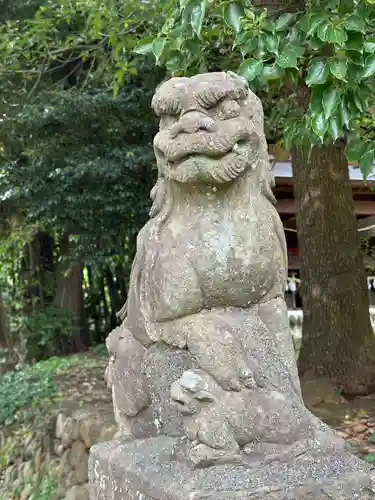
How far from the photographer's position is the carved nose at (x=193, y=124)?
6.29 ft

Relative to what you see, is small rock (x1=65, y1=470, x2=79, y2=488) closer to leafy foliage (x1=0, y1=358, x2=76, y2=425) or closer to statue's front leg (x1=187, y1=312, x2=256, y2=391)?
leafy foliage (x1=0, y1=358, x2=76, y2=425)

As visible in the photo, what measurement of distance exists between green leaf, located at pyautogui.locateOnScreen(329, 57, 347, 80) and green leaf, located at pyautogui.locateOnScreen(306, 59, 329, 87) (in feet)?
0.12

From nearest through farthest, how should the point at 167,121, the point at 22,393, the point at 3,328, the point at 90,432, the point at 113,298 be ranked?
the point at 167,121
the point at 90,432
the point at 22,393
the point at 3,328
the point at 113,298

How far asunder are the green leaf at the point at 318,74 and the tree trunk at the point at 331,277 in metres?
2.54

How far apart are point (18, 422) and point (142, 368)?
4376 mm

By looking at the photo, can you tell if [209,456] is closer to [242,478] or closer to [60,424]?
[242,478]

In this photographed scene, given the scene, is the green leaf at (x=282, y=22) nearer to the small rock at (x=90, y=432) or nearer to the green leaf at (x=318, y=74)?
the green leaf at (x=318, y=74)

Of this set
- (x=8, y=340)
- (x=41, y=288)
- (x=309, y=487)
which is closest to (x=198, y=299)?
(x=309, y=487)

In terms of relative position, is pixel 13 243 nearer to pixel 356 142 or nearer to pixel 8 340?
pixel 8 340

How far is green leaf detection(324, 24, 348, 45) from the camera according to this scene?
2186mm

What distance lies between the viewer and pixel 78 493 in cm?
454

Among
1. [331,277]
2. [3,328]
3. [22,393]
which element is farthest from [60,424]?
[3,328]

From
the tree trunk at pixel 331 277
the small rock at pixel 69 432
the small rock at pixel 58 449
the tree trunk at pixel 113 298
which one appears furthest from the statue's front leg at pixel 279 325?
the tree trunk at pixel 113 298

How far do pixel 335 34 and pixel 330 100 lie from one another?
0.23 meters
